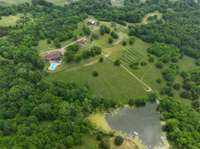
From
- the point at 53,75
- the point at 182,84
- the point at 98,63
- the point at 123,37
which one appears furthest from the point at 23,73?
the point at 182,84

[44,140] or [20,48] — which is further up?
[20,48]

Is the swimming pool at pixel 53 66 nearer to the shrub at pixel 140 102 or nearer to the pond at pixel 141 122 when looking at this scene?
the pond at pixel 141 122

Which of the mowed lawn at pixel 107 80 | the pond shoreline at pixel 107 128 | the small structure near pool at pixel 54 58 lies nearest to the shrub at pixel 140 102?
the mowed lawn at pixel 107 80

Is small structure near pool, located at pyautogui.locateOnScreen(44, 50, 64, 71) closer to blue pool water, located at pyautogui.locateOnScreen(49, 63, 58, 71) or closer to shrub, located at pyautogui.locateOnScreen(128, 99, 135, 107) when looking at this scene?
blue pool water, located at pyautogui.locateOnScreen(49, 63, 58, 71)

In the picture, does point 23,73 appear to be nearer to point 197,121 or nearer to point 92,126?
point 92,126

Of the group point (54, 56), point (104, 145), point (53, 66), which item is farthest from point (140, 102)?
point (54, 56)

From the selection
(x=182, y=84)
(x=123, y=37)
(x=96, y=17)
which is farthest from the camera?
(x=96, y=17)

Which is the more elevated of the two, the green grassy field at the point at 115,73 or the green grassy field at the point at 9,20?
the green grassy field at the point at 9,20
